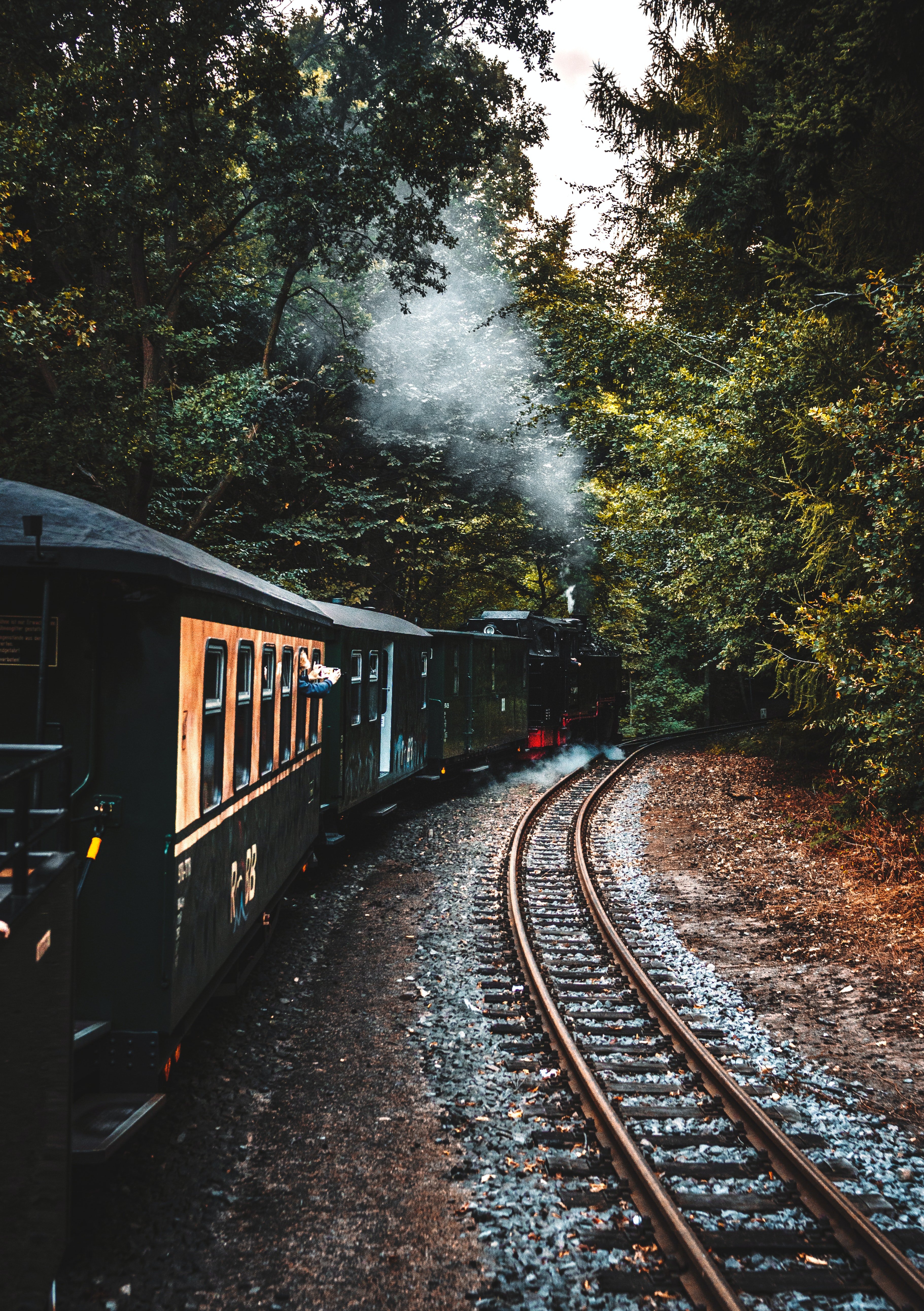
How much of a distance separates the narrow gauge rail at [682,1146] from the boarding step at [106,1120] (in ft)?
7.25

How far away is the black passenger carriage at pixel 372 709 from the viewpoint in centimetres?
1059

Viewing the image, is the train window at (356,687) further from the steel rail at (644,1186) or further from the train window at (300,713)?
the steel rail at (644,1186)

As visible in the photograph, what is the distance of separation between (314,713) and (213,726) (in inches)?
163

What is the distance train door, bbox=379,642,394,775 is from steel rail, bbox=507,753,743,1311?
569 centimetres

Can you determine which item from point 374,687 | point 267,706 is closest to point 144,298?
point 374,687

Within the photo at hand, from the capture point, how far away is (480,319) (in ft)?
97.0

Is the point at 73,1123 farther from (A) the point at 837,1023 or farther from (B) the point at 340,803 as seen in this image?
(B) the point at 340,803

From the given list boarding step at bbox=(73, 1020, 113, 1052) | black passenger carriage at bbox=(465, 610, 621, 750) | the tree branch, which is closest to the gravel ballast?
boarding step at bbox=(73, 1020, 113, 1052)

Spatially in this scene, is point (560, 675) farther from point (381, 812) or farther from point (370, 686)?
point (370, 686)

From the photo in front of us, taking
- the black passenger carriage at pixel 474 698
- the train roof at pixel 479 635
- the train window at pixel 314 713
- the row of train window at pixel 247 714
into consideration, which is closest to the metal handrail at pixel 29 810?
the row of train window at pixel 247 714

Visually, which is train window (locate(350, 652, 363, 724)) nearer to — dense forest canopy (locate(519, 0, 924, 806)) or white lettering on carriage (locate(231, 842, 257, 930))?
white lettering on carriage (locate(231, 842, 257, 930))

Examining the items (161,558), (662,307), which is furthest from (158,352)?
(161,558)

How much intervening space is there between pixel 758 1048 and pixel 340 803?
5939mm

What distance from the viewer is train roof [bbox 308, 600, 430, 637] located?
10898 mm
